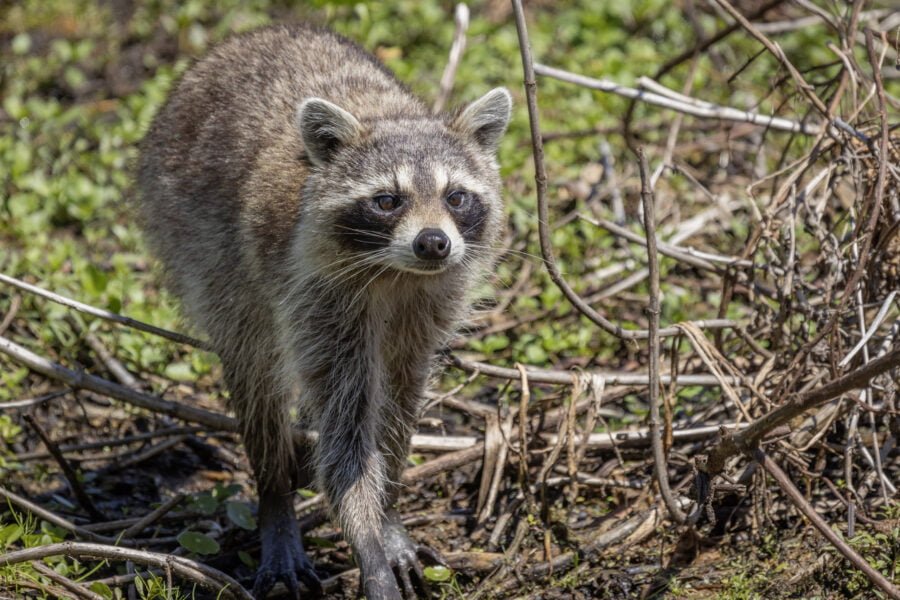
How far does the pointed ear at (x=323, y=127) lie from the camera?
4266mm

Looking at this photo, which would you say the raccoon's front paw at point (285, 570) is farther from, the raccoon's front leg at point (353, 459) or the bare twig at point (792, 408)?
the bare twig at point (792, 408)

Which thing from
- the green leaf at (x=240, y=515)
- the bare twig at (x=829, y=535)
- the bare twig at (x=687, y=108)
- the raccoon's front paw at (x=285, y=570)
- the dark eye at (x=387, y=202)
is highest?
the bare twig at (x=687, y=108)

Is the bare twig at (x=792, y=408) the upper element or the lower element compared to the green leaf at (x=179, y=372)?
upper

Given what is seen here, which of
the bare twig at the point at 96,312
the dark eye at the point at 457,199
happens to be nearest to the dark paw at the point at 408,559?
the bare twig at the point at 96,312

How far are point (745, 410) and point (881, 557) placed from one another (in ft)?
2.34

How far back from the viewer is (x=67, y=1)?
8.64 m

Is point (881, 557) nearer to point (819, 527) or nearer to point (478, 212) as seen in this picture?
point (819, 527)

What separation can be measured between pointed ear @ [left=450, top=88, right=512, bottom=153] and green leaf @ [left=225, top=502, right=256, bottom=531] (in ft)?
5.97

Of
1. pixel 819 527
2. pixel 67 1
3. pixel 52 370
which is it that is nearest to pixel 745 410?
pixel 819 527

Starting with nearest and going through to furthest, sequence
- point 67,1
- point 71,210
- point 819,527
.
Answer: point 819,527 < point 71,210 < point 67,1

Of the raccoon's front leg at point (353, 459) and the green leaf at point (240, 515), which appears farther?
the green leaf at point (240, 515)

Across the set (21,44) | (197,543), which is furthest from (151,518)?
(21,44)

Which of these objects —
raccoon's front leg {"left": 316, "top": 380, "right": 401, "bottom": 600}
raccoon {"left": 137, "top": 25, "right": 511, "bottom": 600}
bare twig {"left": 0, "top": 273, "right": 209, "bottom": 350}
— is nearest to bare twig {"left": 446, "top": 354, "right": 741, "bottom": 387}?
raccoon {"left": 137, "top": 25, "right": 511, "bottom": 600}

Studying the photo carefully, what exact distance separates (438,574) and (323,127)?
72.0 inches
